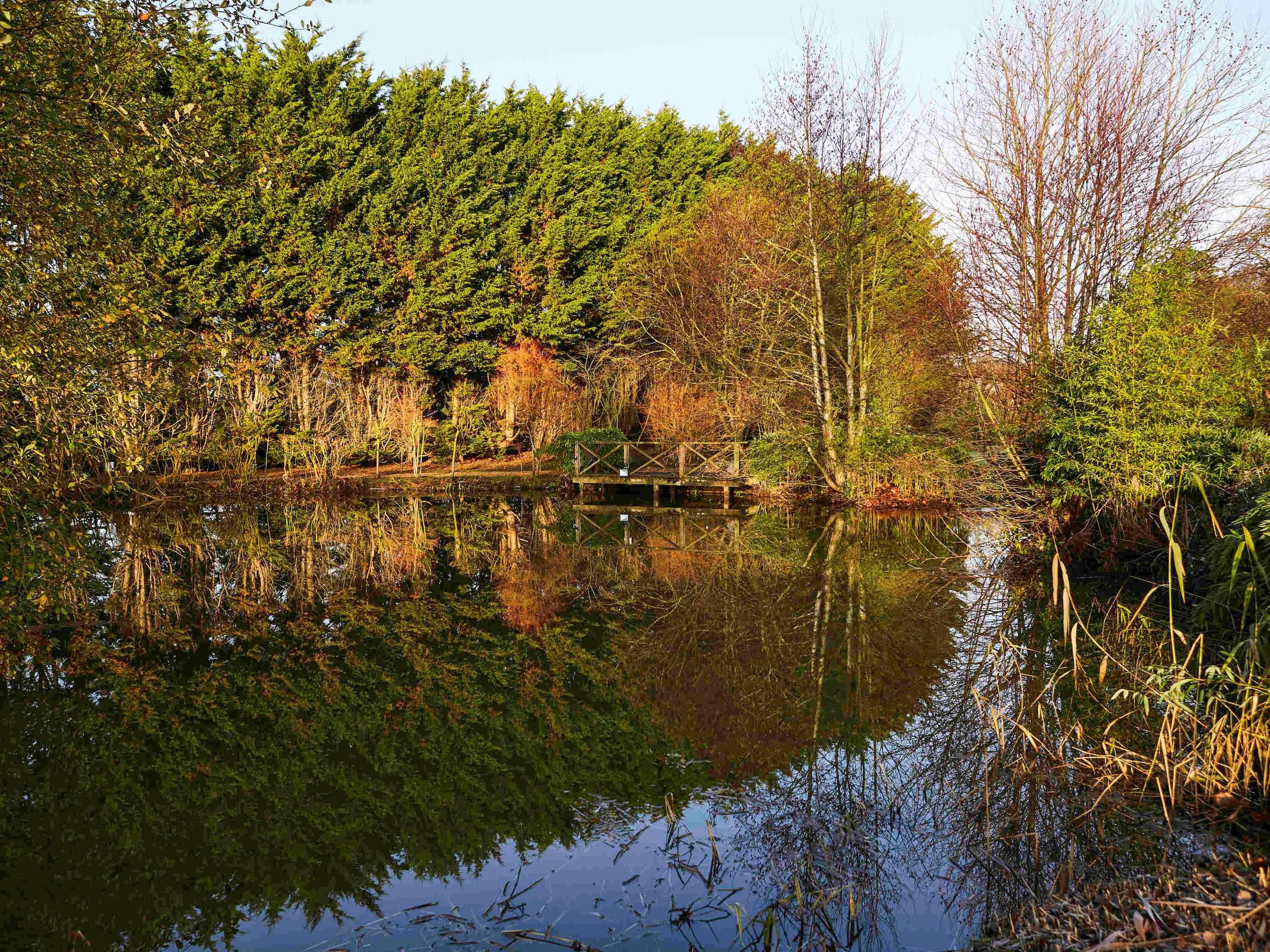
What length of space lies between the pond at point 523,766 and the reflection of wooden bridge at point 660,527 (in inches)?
117

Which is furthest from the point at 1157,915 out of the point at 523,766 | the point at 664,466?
A: the point at 664,466

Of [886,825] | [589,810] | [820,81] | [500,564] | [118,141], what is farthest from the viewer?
[820,81]

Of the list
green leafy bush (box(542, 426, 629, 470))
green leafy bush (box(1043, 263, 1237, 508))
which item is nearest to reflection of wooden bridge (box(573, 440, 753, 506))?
green leafy bush (box(542, 426, 629, 470))

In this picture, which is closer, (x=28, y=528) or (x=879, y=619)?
(x=28, y=528)

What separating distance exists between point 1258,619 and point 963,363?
24.2ft

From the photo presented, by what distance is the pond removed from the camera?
3.47 metres

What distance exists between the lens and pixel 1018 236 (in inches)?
428

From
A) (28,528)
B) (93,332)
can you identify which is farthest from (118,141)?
(28,528)

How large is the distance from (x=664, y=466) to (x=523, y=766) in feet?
46.8

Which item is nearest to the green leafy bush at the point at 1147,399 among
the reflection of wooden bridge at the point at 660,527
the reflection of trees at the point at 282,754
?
the reflection of wooden bridge at the point at 660,527

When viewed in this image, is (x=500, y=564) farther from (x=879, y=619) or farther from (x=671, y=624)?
(x=879, y=619)

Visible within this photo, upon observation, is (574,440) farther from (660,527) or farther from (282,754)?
(282,754)

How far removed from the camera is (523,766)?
16.1 ft

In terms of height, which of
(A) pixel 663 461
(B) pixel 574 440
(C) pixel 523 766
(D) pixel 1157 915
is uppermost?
(B) pixel 574 440
